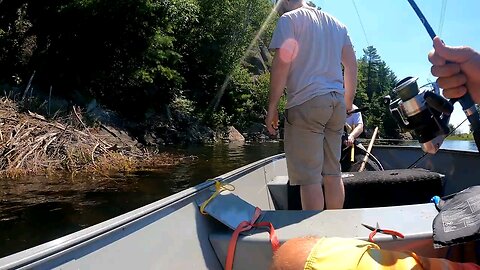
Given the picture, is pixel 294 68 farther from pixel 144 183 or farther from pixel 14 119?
pixel 14 119

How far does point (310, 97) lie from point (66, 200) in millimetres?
5863

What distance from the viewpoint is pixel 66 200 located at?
24.4 feet

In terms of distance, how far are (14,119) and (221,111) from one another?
22.4 metres

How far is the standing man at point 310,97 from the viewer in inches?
114

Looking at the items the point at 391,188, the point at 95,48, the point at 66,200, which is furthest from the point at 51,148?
the point at 95,48

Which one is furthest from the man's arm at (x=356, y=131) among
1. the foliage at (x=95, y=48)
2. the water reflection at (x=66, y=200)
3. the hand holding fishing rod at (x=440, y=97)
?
the foliage at (x=95, y=48)

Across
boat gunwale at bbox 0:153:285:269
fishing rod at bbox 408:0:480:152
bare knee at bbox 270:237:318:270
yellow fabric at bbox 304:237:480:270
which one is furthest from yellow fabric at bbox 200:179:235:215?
fishing rod at bbox 408:0:480:152

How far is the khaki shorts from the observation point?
2.88m

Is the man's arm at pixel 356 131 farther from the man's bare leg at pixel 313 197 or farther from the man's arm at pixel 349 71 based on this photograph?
the man's bare leg at pixel 313 197

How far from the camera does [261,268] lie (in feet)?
6.87

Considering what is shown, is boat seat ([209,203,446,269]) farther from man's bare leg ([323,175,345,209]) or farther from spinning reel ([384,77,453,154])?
man's bare leg ([323,175,345,209])

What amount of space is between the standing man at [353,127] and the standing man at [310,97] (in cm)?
219

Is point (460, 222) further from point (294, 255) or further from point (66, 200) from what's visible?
point (66, 200)

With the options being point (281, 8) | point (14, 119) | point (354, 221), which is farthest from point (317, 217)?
point (14, 119)
